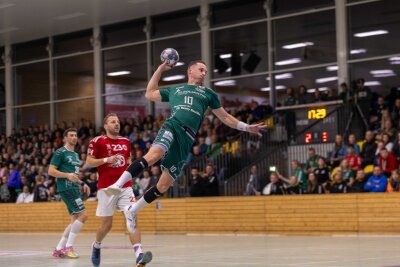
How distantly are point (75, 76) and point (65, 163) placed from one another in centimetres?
2381

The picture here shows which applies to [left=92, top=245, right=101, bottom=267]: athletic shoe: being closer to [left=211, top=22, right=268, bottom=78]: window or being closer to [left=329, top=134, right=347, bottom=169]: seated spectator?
[left=329, top=134, right=347, bottom=169]: seated spectator

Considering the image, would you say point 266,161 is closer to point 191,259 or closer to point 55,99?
point 191,259

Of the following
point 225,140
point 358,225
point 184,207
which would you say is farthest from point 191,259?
point 225,140

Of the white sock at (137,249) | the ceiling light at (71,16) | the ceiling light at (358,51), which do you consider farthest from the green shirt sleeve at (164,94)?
the ceiling light at (71,16)

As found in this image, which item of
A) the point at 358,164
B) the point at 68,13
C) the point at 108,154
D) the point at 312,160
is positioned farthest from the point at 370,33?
the point at 108,154

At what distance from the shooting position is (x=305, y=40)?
3172cm

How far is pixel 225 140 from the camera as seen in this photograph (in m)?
30.1

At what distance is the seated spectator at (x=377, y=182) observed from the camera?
23.0 metres

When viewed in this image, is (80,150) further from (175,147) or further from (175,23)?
(175,147)

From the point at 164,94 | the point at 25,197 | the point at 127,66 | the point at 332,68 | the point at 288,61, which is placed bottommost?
the point at 25,197

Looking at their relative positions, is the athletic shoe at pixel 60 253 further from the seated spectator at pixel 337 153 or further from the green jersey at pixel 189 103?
the seated spectator at pixel 337 153

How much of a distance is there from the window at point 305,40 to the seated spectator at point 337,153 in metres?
5.90

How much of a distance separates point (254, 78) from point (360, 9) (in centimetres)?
536

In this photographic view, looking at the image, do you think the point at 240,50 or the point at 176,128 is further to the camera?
the point at 240,50
